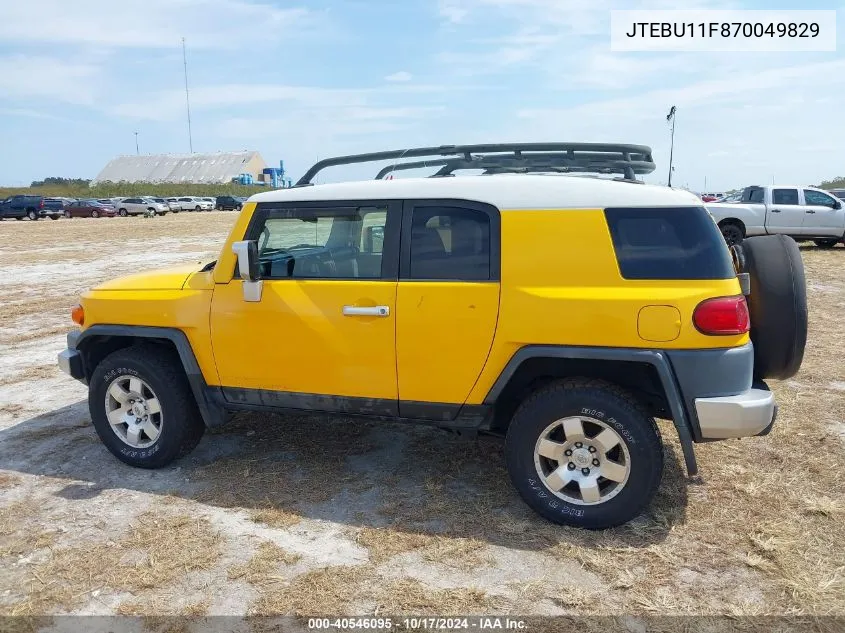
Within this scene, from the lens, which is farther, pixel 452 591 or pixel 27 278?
pixel 27 278

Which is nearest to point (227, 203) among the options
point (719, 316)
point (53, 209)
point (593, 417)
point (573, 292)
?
point (53, 209)

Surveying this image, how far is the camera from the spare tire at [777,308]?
11.6 feet

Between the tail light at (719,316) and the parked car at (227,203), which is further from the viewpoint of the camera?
the parked car at (227,203)

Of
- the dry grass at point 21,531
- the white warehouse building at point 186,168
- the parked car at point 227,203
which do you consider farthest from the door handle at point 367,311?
the white warehouse building at point 186,168

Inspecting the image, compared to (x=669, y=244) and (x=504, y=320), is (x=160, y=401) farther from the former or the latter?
(x=669, y=244)

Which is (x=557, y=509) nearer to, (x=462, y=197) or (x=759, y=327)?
(x=759, y=327)

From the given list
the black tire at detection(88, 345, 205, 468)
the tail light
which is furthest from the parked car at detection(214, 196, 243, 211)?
the tail light

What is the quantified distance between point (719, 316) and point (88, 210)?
171 ft

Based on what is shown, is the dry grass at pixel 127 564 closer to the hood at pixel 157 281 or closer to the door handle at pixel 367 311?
the door handle at pixel 367 311

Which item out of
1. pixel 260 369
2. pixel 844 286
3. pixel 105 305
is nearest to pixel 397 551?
pixel 260 369

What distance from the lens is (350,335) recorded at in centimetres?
382

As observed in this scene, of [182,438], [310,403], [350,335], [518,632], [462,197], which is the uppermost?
[462,197]

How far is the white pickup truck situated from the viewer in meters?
16.6

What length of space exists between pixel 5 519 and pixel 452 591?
2.70 meters
